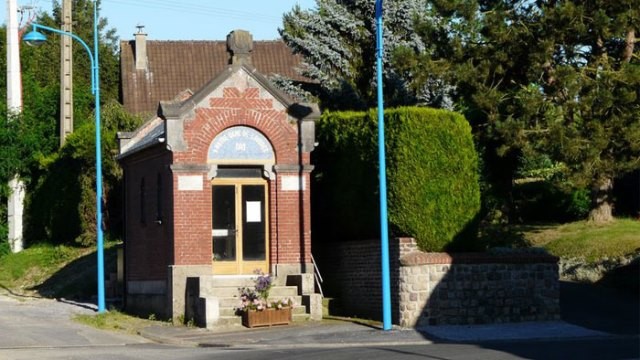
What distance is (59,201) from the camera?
141 ft

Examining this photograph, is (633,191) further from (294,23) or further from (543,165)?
(294,23)

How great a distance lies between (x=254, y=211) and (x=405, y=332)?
18.5 ft

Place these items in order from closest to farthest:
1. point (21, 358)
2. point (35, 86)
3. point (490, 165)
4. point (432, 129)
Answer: point (21, 358) < point (432, 129) < point (490, 165) < point (35, 86)

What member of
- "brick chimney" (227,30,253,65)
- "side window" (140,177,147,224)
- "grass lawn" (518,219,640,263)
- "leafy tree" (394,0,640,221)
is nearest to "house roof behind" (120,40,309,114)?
"grass lawn" (518,219,640,263)

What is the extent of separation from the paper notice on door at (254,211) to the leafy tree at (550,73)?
7287mm

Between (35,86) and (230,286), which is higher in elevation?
(35,86)

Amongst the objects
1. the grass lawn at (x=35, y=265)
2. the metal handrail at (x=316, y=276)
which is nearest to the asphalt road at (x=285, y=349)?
the metal handrail at (x=316, y=276)

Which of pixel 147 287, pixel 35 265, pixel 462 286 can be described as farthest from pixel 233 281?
pixel 35 265

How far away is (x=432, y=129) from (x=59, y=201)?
21.6m

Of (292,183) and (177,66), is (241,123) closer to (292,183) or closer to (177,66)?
(292,183)

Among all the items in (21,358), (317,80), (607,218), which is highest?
(317,80)

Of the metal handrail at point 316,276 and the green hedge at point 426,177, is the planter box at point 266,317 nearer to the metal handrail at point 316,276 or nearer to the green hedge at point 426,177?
the metal handrail at point 316,276

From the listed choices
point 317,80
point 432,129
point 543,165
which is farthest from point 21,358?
point 543,165

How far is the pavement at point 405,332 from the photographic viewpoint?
21766 millimetres
